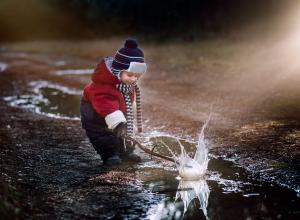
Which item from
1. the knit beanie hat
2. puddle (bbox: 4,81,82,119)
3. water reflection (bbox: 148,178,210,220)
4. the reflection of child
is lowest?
water reflection (bbox: 148,178,210,220)

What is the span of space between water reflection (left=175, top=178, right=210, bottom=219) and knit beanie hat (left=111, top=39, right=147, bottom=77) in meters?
1.36

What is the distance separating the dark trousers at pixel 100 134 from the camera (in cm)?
511

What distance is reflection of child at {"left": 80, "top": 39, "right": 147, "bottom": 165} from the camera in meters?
4.91

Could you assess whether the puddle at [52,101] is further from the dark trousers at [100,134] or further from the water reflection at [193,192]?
the water reflection at [193,192]

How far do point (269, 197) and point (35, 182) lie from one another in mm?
2207

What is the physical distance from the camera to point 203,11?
21750 mm

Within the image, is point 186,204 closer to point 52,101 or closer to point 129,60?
point 129,60

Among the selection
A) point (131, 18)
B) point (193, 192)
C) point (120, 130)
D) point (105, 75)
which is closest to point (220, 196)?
point (193, 192)

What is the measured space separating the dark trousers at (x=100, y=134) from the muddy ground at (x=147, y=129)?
0.71ft

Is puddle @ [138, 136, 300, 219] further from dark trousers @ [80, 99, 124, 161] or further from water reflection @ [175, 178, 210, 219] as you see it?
dark trousers @ [80, 99, 124, 161]

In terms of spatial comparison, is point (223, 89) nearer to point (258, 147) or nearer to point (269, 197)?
point (258, 147)

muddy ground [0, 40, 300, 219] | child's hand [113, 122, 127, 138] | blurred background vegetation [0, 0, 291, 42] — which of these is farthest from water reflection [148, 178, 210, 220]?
blurred background vegetation [0, 0, 291, 42]

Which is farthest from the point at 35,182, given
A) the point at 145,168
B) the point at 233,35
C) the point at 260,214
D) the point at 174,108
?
the point at 233,35

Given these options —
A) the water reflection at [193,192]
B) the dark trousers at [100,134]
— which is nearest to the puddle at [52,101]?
the dark trousers at [100,134]
